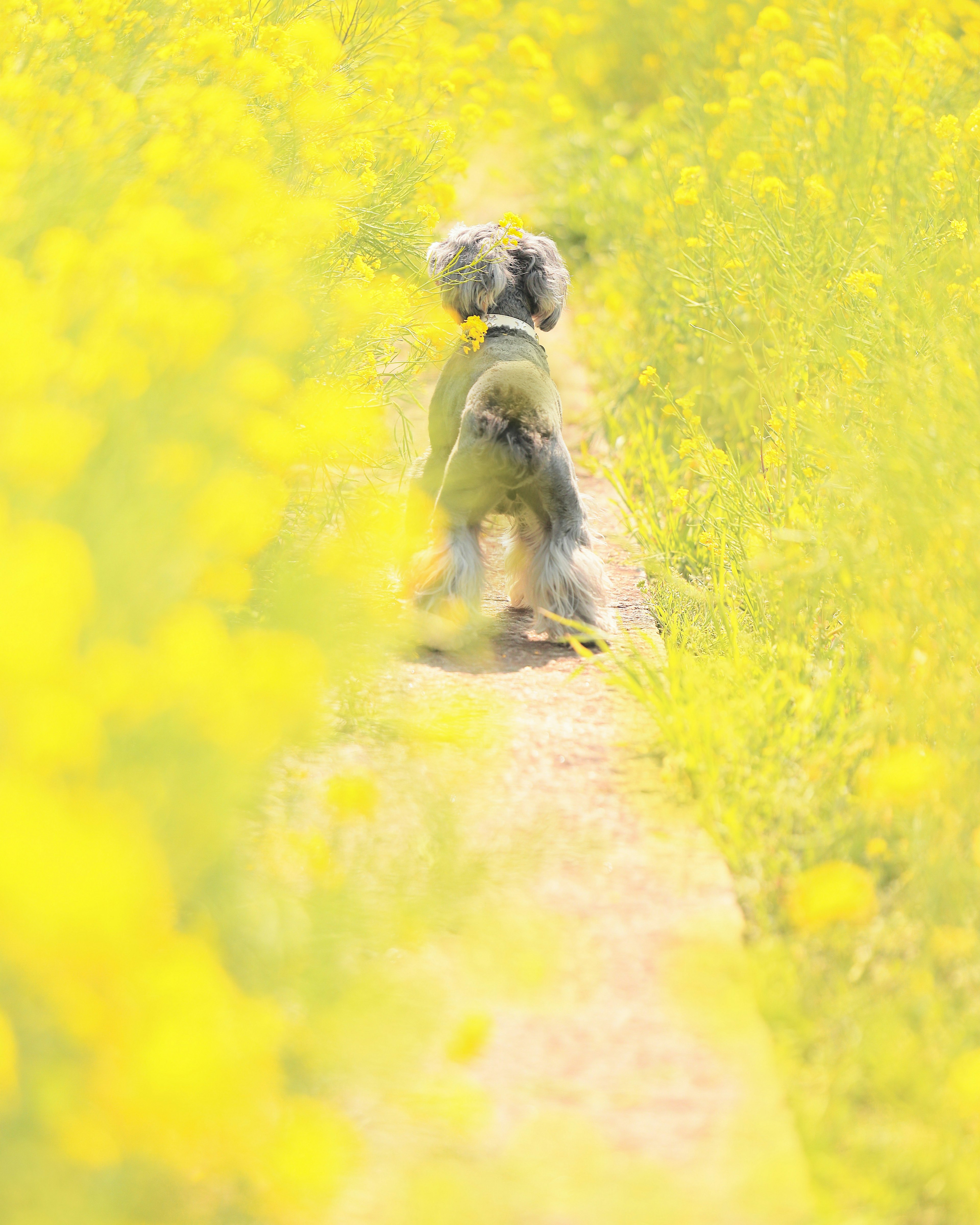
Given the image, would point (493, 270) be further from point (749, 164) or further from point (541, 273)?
point (749, 164)

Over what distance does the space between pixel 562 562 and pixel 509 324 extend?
83 centimetres

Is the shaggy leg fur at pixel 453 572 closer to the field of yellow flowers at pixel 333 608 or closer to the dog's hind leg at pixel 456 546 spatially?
the dog's hind leg at pixel 456 546

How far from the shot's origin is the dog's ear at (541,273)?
4.10 m

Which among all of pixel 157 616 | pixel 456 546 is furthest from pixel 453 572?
pixel 157 616

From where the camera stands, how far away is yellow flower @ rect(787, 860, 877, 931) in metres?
1.78

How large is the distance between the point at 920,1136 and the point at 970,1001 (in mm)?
310

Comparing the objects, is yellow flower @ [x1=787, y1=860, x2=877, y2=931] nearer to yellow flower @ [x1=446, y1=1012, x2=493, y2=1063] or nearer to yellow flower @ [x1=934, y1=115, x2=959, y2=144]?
yellow flower @ [x1=446, y1=1012, x2=493, y2=1063]

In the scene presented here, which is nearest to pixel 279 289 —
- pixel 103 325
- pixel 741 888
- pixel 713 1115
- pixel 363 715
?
pixel 103 325

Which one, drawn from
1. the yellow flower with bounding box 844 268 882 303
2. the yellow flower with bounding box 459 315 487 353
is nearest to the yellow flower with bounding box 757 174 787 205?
the yellow flower with bounding box 844 268 882 303

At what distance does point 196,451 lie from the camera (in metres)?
1.83

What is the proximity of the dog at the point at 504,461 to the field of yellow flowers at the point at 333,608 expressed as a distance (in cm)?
19

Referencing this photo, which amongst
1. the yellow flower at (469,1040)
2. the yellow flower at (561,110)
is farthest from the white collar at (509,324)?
the yellow flower at (561,110)

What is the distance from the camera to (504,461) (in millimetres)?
3678

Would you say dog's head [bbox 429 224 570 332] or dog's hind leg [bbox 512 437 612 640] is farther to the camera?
dog's head [bbox 429 224 570 332]
